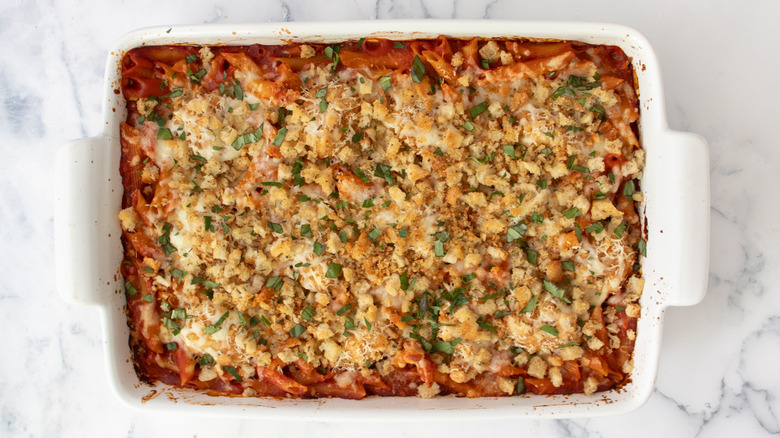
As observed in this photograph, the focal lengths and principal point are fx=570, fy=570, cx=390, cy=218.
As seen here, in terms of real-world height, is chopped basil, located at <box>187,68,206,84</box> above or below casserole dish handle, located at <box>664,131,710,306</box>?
above

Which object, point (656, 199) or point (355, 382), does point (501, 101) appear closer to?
point (656, 199)

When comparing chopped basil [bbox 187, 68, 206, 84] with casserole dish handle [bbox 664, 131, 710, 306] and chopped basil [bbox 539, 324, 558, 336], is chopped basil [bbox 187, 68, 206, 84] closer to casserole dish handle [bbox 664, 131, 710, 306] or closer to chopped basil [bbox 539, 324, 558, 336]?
chopped basil [bbox 539, 324, 558, 336]

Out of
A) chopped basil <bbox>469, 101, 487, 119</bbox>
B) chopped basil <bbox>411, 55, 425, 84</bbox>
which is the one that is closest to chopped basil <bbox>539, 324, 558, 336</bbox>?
chopped basil <bbox>469, 101, 487, 119</bbox>

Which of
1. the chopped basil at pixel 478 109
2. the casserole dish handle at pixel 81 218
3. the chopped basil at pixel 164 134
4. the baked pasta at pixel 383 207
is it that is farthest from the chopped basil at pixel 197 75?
the chopped basil at pixel 478 109

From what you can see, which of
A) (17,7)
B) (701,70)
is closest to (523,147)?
(701,70)

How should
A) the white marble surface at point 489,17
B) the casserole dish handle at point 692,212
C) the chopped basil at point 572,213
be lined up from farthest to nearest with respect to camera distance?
the white marble surface at point 489,17
the chopped basil at point 572,213
the casserole dish handle at point 692,212

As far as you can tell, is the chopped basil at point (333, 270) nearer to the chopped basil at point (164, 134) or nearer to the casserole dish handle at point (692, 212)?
the chopped basil at point (164, 134)

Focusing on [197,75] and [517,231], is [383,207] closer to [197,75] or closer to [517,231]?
[517,231]

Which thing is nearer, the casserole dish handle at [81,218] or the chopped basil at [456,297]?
the casserole dish handle at [81,218]
